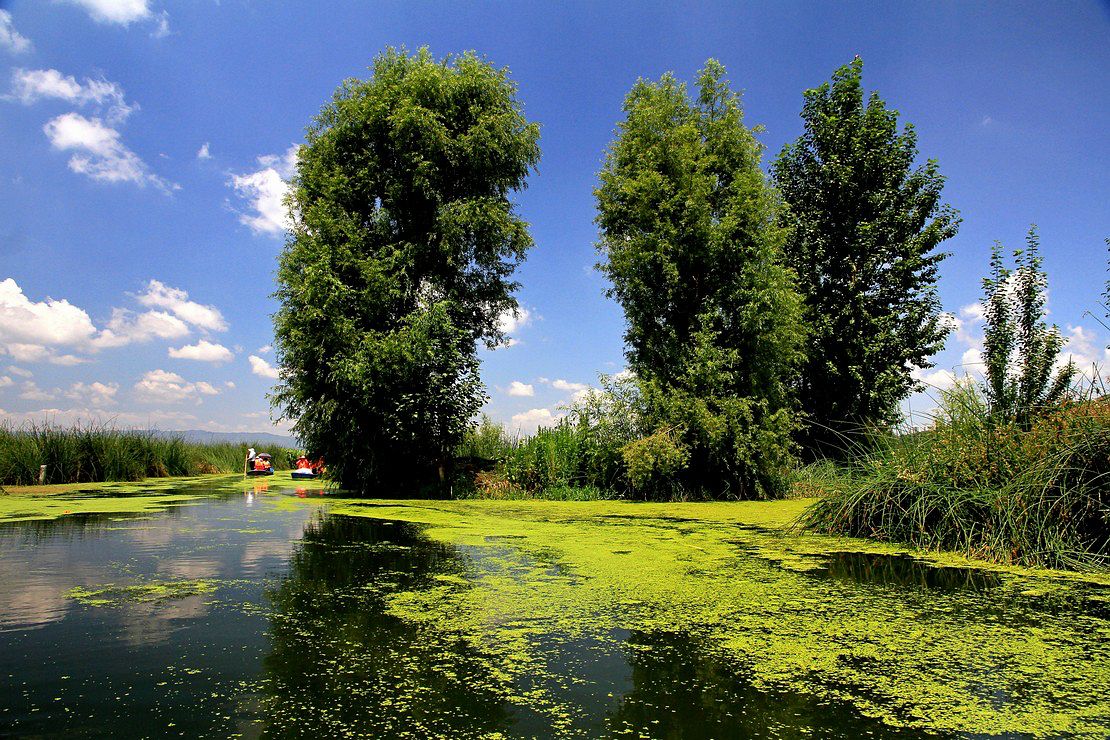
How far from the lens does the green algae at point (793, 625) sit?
7.72ft

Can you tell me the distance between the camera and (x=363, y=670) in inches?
101

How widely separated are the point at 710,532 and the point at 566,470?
531 cm

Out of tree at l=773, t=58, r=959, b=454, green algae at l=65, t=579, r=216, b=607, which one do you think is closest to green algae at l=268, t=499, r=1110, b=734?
green algae at l=65, t=579, r=216, b=607

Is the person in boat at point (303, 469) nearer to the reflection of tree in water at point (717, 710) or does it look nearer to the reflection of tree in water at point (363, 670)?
the reflection of tree in water at point (363, 670)

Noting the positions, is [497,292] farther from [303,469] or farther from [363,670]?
[363,670]

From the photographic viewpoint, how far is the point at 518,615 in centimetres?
341

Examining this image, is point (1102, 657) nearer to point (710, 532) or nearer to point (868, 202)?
point (710, 532)

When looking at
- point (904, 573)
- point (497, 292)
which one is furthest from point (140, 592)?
point (497, 292)

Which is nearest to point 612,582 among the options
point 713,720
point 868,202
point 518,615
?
point 518,615

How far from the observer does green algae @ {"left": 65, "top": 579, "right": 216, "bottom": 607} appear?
3.66m

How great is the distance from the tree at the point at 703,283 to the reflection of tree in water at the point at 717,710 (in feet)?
28.0

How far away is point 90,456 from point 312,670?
14189 millimetres

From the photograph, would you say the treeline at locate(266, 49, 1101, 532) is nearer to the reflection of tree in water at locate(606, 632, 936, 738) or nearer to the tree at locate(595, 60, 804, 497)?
the tree at locate(595, 60, 804, 497)

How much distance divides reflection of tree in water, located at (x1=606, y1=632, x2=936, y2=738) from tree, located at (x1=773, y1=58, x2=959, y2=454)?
45.3 feet
